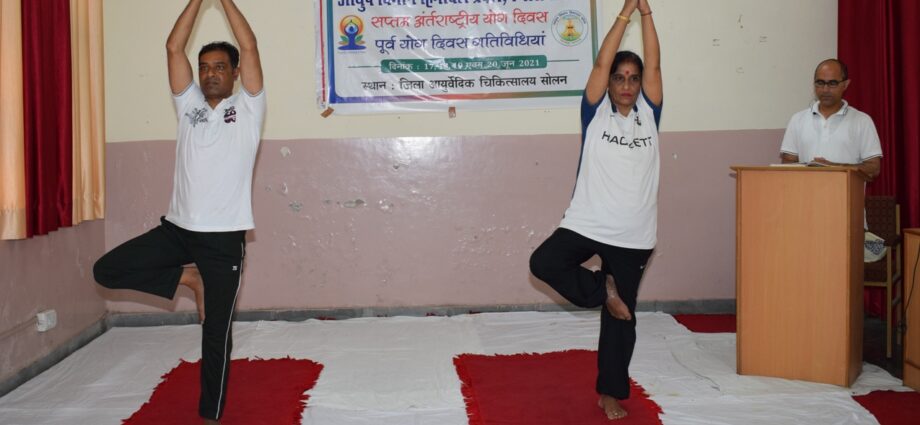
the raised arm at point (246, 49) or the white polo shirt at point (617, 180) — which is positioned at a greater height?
the raised arm at point (246, 49)

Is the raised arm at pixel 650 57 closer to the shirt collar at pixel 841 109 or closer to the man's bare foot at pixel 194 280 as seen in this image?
the shirt collar at pixel 841 109

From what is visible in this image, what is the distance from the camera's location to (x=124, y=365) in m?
4.46

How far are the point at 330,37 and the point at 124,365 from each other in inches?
91.3

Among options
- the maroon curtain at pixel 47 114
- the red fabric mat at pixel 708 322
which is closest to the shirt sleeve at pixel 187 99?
the maroon curtain at pixel 47 114

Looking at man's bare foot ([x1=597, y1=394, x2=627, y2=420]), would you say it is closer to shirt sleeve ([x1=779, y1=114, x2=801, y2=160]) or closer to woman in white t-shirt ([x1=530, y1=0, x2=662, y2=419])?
woman in white t-shirt ([x1=530, y1=0, x2=662, y2=419])

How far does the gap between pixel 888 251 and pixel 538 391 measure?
82.3 inches

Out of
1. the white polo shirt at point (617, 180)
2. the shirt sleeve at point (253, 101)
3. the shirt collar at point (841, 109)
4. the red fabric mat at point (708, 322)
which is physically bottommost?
the red fabric mat at point (708, 322)

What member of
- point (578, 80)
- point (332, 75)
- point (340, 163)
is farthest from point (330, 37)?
point (578, 80)

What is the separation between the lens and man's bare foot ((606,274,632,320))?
133 inches

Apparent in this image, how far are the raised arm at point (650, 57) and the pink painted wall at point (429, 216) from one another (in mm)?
2080

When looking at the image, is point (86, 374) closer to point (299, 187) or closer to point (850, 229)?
point (299, 187)

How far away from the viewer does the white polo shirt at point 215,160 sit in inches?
131

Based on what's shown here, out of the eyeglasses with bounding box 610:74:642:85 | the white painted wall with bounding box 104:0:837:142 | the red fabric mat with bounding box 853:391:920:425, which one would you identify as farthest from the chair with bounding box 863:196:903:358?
the eyeglasses with bounding box 610:74:642:85

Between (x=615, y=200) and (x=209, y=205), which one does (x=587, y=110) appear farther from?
(x=209, y=205)
